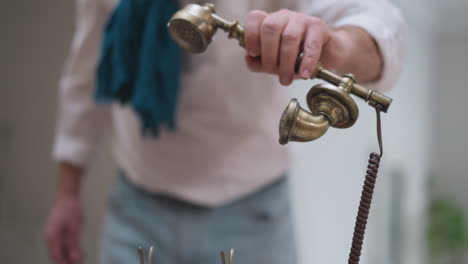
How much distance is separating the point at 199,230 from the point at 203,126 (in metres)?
0.16

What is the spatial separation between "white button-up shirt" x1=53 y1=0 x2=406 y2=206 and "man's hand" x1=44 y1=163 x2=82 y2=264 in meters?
0.04

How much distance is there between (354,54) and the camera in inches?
13.0

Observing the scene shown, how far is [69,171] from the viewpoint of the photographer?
0.81 m

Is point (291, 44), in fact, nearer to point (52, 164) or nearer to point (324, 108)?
point (324, 108)

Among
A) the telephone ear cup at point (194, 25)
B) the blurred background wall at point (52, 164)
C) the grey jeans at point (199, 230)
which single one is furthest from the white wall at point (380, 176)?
A: the telephone ear cup at point (194, 25)

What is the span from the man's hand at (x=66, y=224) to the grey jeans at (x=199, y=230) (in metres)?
0.07

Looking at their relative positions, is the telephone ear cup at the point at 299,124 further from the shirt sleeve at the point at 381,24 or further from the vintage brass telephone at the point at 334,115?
the shirt sleeve at the point at 381,24

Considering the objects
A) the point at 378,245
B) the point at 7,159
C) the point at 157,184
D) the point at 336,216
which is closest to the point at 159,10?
the point at 157,184

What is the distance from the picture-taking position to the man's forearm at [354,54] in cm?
32

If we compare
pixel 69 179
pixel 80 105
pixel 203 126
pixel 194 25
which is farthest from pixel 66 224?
pixel 194 25

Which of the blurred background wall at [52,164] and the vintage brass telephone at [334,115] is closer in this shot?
the vintage brass telephone at [334,115]

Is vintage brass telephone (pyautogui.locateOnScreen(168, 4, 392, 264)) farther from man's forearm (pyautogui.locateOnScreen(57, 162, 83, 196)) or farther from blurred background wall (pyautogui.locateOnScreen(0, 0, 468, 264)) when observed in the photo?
man's forearm (pyautogui.locateOnScreen(57, 162, 83, 196))

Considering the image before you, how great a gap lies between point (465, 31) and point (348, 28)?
179 inches

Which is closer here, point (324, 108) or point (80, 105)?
point (324, 108)
